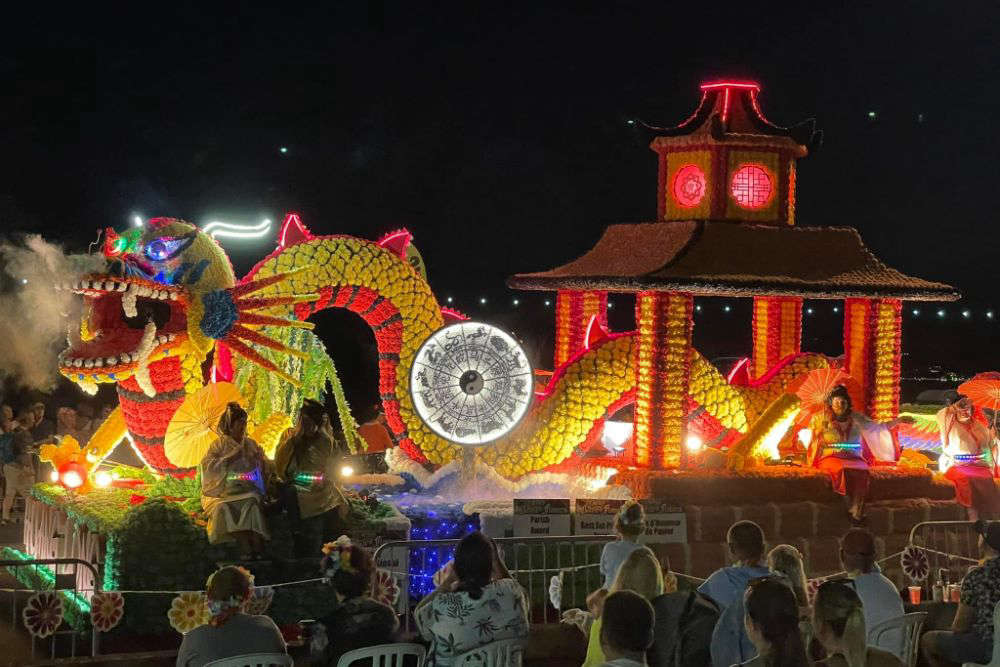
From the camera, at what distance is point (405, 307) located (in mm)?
14688

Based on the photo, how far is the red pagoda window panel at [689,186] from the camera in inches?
592

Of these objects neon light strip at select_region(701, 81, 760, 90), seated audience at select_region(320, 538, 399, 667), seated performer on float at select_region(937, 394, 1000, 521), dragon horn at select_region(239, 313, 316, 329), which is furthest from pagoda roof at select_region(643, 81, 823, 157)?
seated audience at select_region(320, 538, 399, 667)

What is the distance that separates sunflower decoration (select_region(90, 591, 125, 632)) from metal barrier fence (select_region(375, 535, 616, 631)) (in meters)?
2.23

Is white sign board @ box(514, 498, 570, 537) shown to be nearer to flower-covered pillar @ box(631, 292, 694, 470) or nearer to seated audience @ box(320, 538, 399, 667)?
flower-covered pillar @ box(631, 292, 694, 470)

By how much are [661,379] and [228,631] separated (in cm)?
782

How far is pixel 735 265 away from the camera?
1429 centimetres

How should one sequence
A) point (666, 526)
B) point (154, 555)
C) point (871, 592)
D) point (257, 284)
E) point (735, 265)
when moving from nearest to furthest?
point (871, 592) < point (154, 555) < point (666, 526) < point (257, 284) < point (735, 265)

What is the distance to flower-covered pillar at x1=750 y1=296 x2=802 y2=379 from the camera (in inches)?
669

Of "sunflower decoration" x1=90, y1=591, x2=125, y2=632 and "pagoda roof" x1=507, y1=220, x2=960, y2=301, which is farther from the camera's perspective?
"pagoda roof" x1=507, y1=220, x2=960, y2=301

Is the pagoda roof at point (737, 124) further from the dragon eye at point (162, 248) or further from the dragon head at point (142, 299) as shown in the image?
the dragon eye at point (162, 248)

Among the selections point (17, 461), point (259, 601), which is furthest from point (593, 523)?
point (17, 461)

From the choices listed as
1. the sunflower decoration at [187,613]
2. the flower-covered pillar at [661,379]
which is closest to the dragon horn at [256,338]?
the flower-covered pillar at [661,379]

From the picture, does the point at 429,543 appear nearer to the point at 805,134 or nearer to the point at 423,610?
the point at 423,610

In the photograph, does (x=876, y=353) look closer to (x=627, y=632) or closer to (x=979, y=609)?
(x=979, y=609)
